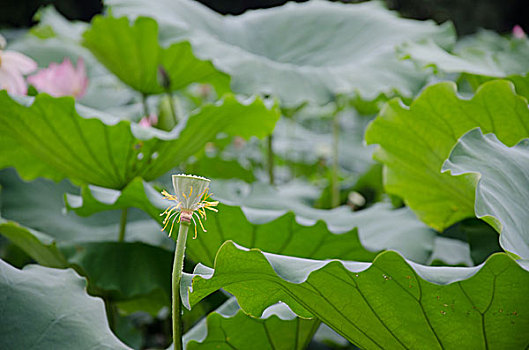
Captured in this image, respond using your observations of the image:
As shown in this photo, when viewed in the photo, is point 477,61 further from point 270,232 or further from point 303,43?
point 270,232

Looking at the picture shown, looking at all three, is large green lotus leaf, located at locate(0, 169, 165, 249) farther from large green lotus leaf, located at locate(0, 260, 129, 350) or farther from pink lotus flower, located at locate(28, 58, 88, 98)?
large green lotus leaf, located at locate(0, 260, 129, 350)

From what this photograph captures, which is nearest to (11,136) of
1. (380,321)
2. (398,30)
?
(380,321)

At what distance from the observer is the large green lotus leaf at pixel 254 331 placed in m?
0.62

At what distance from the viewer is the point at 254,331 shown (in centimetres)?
64

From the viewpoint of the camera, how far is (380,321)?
1.57 feet

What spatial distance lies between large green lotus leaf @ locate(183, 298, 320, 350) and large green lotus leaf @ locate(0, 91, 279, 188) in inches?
12.2

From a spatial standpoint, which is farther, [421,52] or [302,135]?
[302,135]

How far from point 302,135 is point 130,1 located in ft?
5.19

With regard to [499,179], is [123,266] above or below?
below

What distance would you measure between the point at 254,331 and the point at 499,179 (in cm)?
31

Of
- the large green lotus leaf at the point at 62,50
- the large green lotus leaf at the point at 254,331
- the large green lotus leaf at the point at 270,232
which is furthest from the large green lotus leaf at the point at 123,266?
the large green lotus leaf at the point at 62,50

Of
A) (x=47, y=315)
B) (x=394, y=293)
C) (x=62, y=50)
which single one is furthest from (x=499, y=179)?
(x=62, y=50)

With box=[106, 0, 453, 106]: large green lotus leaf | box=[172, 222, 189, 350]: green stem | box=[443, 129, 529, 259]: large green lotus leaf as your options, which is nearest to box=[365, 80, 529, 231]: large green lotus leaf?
box=[443, 129, 529, 259]: large green lotus leaf

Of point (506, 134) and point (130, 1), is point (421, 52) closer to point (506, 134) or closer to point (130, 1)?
point (506, 134)
